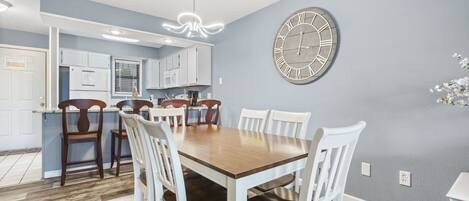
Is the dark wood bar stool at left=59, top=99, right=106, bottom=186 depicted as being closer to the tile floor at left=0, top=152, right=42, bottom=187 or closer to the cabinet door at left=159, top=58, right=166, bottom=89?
the tile floor at left=0, top=152, right=42, bottom=187

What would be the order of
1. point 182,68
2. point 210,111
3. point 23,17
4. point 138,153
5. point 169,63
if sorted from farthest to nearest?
point 169,63
point 182,68
point 23,17
point 210,111
point 138,153

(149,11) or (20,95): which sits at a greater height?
(149,11)

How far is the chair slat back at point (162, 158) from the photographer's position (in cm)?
104

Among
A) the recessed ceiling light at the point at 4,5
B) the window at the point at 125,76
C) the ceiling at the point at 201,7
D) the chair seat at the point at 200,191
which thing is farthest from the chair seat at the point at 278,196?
the window at the point at 125,76

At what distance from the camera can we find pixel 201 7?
3.23m

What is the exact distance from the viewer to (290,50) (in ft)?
9.02

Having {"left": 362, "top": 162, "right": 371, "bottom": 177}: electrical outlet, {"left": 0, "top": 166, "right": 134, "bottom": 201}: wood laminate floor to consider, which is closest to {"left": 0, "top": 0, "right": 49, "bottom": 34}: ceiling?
{"left": 0, "top": 166, "right": 134, "bottom": 201}: wood laminate floor

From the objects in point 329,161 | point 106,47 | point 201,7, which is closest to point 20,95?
point 106,47

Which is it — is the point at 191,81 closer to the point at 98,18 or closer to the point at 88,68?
the point at 98,18

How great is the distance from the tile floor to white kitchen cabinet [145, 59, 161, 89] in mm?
2678

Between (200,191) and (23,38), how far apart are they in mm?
5207

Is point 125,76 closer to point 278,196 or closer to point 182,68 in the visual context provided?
point 182,68

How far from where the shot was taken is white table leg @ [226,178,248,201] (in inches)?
36.7

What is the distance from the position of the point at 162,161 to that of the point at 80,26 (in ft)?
9.78
